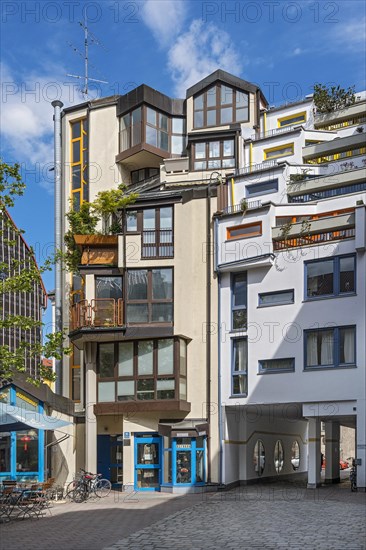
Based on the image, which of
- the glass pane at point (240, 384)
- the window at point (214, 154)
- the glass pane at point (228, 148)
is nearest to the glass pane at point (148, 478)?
the glass pane at point (240, 384)

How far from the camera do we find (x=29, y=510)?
2191 centimetres

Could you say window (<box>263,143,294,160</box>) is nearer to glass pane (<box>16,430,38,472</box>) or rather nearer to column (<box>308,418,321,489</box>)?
column (<box>308,418,321,489</box>)

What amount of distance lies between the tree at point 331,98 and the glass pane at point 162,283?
17.2 m

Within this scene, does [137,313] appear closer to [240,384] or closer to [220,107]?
[240,384]

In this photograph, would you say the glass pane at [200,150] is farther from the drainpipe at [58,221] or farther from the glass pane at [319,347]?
the glass pane at [319,347]

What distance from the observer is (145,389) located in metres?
31.0

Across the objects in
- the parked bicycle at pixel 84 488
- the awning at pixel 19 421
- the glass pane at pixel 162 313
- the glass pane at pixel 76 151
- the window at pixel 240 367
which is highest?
the glass pane at pixel 76 151

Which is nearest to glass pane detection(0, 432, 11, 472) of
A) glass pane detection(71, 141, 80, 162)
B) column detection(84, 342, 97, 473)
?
column detection(84, 342, 97, 473)

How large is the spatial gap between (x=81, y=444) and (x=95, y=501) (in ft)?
22.2

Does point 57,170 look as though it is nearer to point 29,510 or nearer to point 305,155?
point 305,155

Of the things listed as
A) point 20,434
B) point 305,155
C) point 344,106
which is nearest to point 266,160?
point 305,155

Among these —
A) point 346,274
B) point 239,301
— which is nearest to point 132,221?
point 239,301

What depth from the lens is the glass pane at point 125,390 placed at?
31156mm

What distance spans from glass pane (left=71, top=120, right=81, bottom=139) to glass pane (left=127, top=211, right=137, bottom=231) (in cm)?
1348
